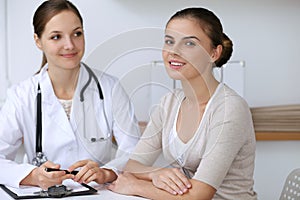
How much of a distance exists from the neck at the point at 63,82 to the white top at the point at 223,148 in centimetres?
42

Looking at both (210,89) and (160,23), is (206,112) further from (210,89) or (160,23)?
(160,23)

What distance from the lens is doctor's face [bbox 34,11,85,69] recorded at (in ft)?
6.03

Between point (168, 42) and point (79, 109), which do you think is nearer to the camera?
point (168, 42)

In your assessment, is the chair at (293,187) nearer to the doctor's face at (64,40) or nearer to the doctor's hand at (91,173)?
the doctor's hand at (91,173)

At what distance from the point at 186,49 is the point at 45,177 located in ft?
1.72

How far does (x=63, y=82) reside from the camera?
1926 millimetres

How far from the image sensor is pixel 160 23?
2.51m

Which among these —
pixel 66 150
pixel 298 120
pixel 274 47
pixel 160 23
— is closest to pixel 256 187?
pixel 298 120

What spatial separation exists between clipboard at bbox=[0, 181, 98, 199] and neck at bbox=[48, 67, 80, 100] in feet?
1.35

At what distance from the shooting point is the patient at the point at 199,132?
1.49 metres

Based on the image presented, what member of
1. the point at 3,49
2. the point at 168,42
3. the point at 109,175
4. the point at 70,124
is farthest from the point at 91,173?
the point at 3,49

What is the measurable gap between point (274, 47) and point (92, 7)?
2.74ft

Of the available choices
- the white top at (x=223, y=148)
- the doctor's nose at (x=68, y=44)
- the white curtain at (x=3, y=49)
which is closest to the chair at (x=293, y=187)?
the white top at (x=223, y=148)

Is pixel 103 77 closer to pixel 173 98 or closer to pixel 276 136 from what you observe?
pixel 173 98
